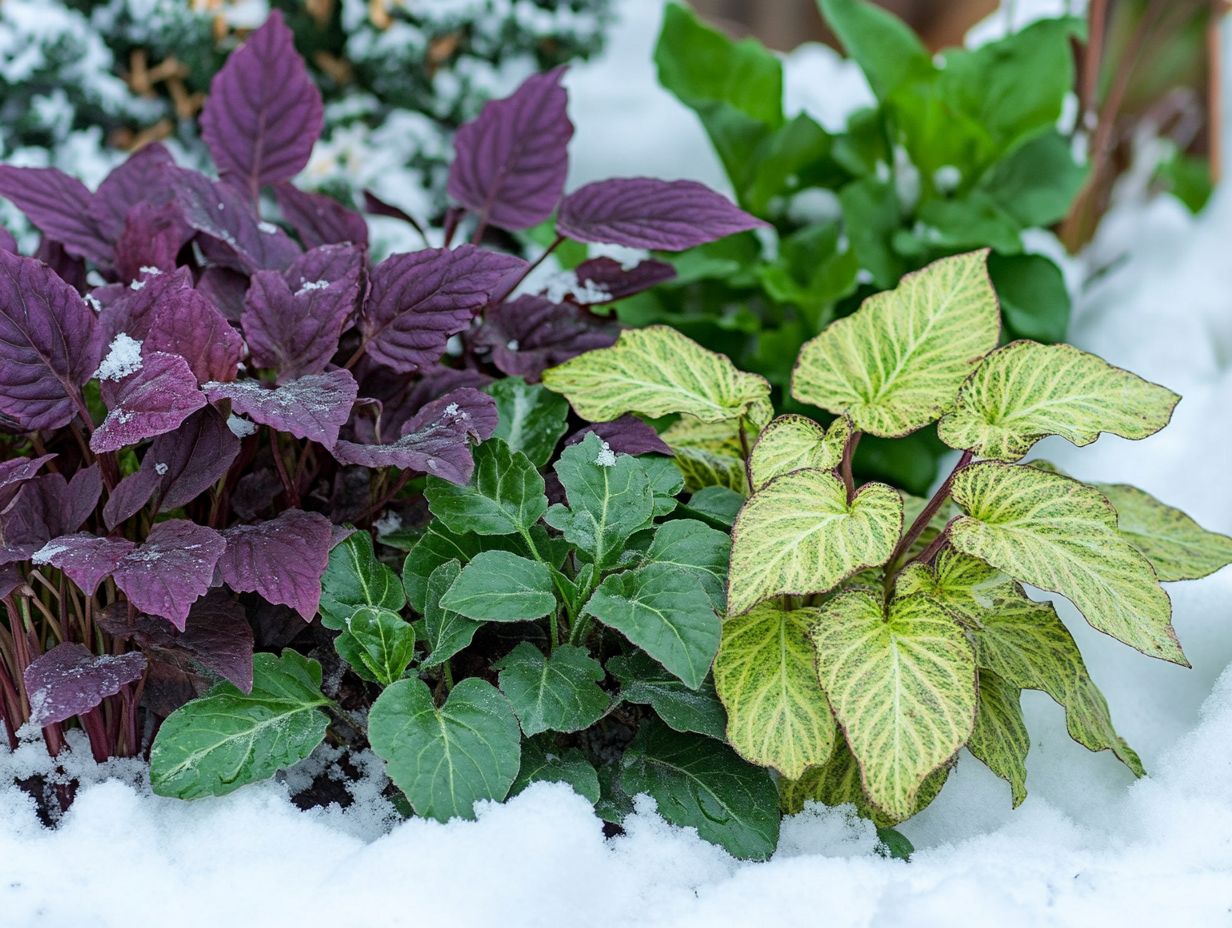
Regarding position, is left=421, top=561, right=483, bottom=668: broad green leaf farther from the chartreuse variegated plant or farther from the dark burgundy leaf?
the dark burgundy leaf

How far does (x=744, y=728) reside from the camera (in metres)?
0.73

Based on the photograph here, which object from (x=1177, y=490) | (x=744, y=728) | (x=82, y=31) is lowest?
(x=1177, y=490)

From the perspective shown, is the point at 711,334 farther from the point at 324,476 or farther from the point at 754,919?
the point at 754,919

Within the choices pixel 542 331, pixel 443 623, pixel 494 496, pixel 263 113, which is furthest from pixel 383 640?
pixel 263 113

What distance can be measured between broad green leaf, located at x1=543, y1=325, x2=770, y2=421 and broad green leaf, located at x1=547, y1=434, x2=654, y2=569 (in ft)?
0.17

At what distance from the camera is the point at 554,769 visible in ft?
2.55

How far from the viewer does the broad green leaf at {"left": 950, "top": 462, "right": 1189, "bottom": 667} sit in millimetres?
722

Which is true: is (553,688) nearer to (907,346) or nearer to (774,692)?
(774,692)

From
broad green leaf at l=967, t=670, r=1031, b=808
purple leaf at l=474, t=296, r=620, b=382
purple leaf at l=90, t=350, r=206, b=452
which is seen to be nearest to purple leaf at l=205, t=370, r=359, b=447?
purple leaf at l=90, t=350, r=206, b=452

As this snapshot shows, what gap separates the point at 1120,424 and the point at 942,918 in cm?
38

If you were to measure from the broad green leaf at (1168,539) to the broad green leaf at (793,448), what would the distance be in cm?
23

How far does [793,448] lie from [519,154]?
43 centimetres

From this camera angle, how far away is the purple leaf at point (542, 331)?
99cm

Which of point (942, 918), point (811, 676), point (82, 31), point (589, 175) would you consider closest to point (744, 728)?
point (811, 676)
